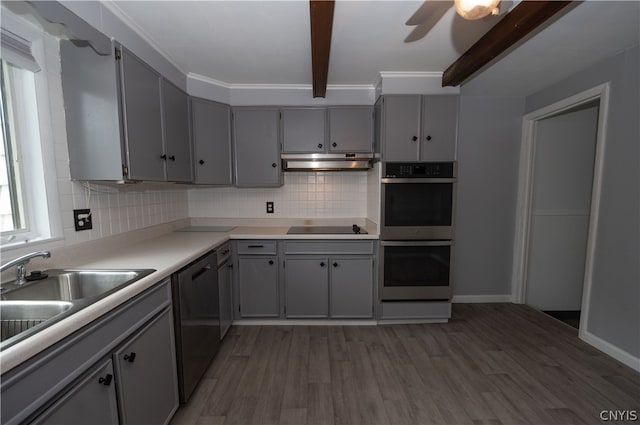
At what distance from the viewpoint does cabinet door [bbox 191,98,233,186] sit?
8.23ft

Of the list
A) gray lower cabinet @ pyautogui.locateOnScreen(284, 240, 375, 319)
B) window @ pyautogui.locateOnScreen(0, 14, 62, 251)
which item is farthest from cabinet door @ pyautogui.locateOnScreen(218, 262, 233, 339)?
window @ pyautogui.locateOnScreen(0, 14, 62, 251)

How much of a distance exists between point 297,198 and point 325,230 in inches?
21.1

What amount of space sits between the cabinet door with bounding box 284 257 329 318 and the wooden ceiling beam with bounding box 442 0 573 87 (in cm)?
200

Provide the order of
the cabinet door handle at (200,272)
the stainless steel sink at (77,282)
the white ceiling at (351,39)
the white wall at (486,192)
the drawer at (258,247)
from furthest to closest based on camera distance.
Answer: the white wall at (486,192) → the drawer at (258,247) → the cabinet door handle at (200,272) → the white ceiling at (351,39) → the stainless steel sink at (77,282)

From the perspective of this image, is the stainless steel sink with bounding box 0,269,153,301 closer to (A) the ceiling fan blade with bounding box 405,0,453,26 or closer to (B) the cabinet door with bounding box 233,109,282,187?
(B) the cabinet door with bounding box 233,109,282,187

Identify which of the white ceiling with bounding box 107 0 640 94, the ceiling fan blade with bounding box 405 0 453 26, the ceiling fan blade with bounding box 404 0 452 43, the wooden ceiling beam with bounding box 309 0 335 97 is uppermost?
the white ceiling with bounding box 107 0 640 94

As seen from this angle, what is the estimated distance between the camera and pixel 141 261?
1.57 metres

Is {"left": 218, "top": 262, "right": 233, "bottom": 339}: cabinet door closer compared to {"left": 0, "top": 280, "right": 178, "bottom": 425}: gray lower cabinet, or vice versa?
{"left": 0, "top": 280, "right": 178, "bottom": 425}: gray lower cabinet

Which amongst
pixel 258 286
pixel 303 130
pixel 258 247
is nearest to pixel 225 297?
pixel 258 286

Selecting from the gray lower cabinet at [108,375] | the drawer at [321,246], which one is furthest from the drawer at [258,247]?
the gray lower cabinet at [108,375]

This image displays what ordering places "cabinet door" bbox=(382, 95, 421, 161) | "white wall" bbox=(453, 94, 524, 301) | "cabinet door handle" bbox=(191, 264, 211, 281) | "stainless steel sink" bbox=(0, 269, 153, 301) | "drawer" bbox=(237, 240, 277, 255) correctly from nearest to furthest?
"stainless steel sink" bbox=(0, 269, 153, 301)
"cabinet door handle" bbox=(191, 264, 211, 281)
"cabinet door" bbox=(382, 95, 421, 161)
"drawer" bbox=(237, 240, 277, 255)
"white wall" bbox=(453, 94, 524, 301)

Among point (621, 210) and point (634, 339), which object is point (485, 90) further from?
point (634, 339)

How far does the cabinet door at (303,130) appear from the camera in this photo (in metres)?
2.70

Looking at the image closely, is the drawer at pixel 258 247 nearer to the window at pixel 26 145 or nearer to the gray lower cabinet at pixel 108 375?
the gray lower cabinet at pixel 108 375
